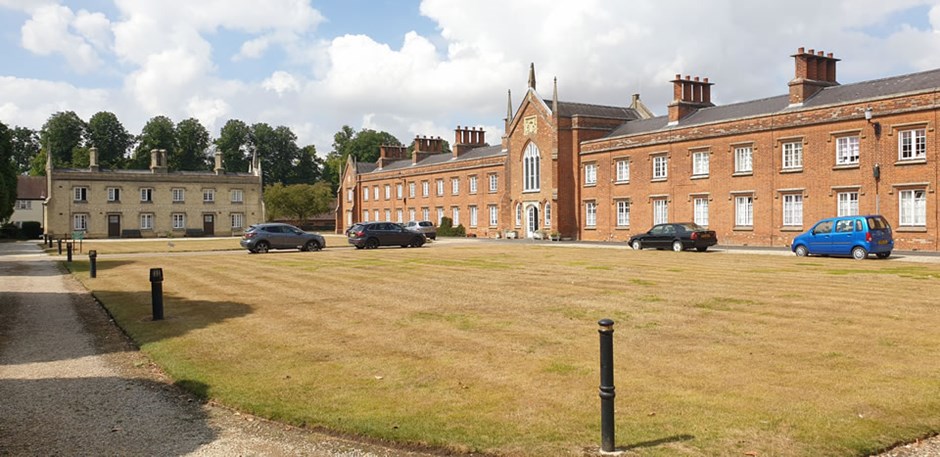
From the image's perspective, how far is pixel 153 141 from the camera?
104750mm

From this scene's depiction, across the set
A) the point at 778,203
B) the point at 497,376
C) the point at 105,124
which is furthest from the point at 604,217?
the point at 105,124

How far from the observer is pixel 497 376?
27.0ft

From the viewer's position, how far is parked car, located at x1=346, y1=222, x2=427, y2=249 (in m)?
39.4

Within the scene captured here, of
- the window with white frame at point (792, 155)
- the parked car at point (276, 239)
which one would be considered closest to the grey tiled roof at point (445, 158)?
the parked car at point (276, 239)

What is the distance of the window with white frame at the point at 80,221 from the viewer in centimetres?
7067

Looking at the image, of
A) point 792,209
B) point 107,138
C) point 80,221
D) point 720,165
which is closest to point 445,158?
point 720,165

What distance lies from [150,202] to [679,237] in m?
59.1

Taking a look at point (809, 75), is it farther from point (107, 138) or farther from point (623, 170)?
point (107, 138)

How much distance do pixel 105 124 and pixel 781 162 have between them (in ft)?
325

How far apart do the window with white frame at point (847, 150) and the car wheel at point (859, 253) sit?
9.66 metres

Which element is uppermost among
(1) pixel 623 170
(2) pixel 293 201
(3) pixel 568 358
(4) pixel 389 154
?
(4) pixel 389 154

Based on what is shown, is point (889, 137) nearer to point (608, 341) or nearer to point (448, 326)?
point (448, 326)

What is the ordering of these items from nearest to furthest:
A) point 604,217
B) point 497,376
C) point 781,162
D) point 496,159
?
point 497,376, point 781,162, point 604,217, point 496,159

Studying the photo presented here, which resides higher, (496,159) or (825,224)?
(496,159)
